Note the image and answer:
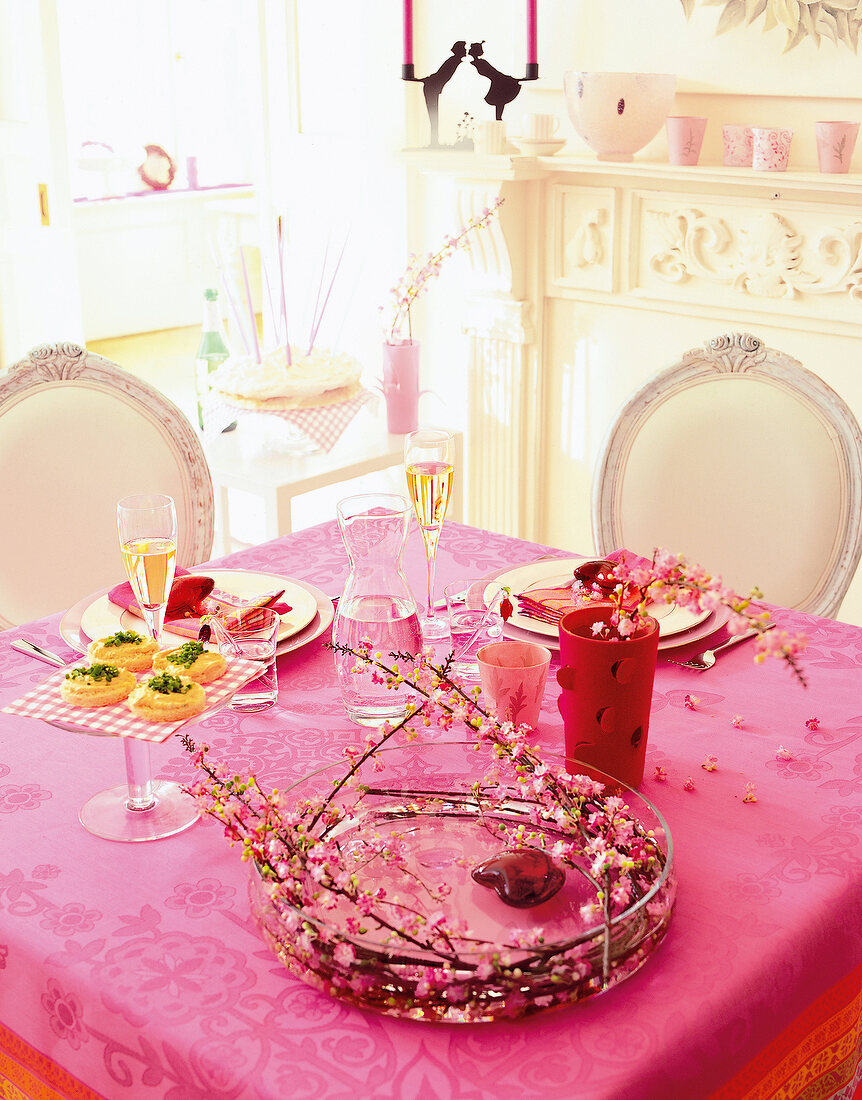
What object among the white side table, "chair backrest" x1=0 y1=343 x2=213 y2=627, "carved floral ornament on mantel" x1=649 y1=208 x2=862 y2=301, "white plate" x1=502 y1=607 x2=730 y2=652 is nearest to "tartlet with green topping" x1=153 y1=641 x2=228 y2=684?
"white plate" x1=502 y1=607 x2=730 y2=652

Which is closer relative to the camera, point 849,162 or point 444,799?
point 444,799

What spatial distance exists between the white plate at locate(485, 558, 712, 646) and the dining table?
115 millimetres

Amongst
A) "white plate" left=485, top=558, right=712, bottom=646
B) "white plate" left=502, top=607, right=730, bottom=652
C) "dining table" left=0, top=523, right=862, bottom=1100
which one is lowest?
"dining table" left=0, top=523, right=862, bottom=1100

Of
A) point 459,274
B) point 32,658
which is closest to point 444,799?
point 32,658

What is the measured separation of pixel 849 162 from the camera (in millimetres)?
2320

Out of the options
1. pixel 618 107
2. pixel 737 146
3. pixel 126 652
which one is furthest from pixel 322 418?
pixel 126 652

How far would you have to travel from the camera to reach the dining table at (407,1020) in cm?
78

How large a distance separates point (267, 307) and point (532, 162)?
1062 mm

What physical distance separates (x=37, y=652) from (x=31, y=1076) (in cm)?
56

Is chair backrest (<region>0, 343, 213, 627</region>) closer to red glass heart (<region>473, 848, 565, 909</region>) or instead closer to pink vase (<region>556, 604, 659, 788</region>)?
pink vase (<region>556, 604, 659, 788</region>)

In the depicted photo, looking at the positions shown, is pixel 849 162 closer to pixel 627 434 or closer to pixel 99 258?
pixel 627 434

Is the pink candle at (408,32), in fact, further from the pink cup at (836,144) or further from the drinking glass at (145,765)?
the drinking glass at (145,765)

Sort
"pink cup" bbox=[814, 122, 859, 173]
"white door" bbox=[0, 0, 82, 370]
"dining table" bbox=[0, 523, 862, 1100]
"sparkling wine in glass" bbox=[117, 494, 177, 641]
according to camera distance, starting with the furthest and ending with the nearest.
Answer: "white door" bbox=[0, 0, 82, 370] < "pink cup" bbox=[814, 122, 859, 173] < "sparkling wine in glass" bbox=[117, 494, 177, 641] < "dining table" bbox=[0, 523, 862, 1100]

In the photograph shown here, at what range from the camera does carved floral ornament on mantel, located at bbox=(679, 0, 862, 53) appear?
2299mm
